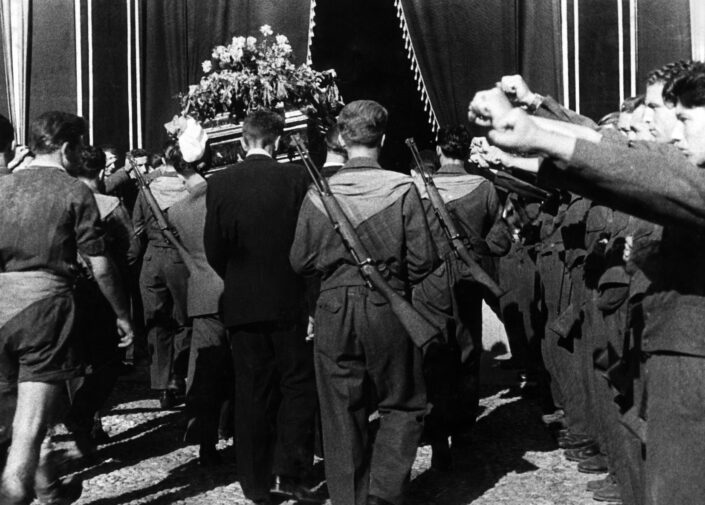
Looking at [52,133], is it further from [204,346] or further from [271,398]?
[204,346]

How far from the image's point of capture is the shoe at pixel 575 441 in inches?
235

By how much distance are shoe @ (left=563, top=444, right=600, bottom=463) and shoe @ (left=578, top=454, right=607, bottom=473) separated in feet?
0.39

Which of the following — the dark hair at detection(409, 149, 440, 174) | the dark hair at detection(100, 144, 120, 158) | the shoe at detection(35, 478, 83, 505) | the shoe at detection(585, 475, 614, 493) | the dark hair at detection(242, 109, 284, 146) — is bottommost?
the shoe at detection(585, 475, 614, 493)

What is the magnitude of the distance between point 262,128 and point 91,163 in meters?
1.39

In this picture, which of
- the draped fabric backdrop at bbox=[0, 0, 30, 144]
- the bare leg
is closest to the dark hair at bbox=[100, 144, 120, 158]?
the draped fabric backdrop at bbox=[0, 0, 30, 144]

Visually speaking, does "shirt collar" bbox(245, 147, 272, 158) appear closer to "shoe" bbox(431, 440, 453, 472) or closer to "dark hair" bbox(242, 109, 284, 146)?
"dark hair" bbox(242, 109, 284, 146)

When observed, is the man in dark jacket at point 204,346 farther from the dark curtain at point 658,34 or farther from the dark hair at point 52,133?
the dark curtain at point 658,34

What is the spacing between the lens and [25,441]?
4.29m

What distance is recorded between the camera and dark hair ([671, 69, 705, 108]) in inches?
112

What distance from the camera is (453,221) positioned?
6098 mm

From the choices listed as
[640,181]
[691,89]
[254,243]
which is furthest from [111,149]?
[640,181]

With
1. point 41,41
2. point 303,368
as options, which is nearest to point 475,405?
point 303,368

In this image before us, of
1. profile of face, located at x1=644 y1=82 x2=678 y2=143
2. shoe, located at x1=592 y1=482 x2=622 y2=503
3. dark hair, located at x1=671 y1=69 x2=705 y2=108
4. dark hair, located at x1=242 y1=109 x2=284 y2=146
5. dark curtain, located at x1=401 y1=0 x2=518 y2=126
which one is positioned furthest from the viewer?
dark curtain, located at x1=401 y1=0 x2=518 y2=126

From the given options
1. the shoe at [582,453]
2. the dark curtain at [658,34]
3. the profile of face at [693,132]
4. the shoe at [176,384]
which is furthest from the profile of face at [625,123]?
the dark curtain at [658,34]
